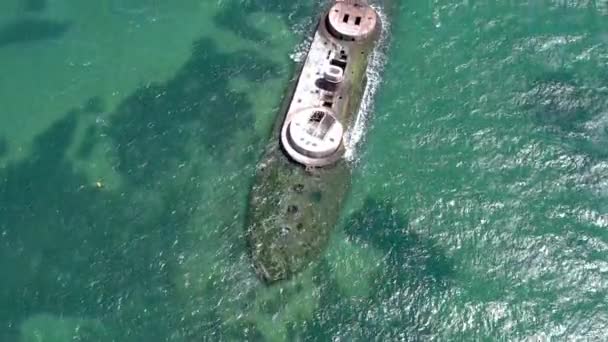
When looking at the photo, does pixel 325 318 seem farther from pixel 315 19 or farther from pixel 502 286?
pixel 315 19

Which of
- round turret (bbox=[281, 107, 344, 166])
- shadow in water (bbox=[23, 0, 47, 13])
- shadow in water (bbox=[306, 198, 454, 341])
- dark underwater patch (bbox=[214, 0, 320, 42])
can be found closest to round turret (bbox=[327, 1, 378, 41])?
dark underwater patch (bbox=[214, 0, 320, 42])

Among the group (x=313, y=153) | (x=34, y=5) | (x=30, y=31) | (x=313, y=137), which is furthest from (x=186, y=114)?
(x=34, y=5)

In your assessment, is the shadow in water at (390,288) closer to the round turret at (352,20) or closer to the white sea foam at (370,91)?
the white sea foam at (370,91)

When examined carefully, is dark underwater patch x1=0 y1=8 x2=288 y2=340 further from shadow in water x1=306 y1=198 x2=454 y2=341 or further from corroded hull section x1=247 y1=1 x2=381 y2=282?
shadow in water x1=306 y1=198 x2=454 y2=341

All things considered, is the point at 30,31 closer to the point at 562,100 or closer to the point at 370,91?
the point at 370,91

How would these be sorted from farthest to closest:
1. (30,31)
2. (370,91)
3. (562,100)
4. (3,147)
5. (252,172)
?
(30,31)
(370,91)
(562,100)
(3,147)
(252,172)

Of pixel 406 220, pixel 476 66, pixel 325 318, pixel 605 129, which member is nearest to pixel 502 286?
pixel 406 220
